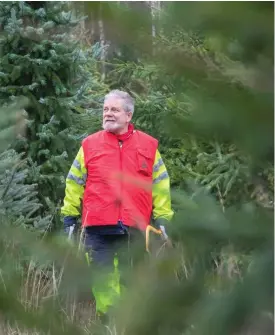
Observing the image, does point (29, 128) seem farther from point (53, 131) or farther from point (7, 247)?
point (7, 247)

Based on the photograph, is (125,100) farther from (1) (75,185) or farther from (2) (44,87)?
(2) (44,87)

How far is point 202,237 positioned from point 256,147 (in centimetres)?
20

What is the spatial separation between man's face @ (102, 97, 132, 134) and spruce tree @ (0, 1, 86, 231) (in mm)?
2651

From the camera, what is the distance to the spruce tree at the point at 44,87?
7.32 metres

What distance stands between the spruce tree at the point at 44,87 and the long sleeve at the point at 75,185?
98.3 inches

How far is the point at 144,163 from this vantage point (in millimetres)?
4398

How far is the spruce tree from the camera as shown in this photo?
24.0 ft

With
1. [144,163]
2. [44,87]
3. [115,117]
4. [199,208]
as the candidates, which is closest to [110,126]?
[115,117]

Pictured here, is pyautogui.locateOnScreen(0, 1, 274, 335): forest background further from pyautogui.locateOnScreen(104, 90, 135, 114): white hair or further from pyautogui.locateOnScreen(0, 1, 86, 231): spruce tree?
pyautogui.locateOnScreen(0, 1, 86, 231): spruce tree

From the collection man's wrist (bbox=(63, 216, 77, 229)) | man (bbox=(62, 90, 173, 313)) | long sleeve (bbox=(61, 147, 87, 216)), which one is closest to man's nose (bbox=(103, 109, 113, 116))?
man (bbox=(62, 90, 173, 313))

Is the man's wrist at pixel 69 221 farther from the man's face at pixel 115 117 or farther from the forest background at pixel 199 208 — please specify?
the forest background at pixel 199 208

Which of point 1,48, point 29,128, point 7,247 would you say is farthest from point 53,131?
point 7,247

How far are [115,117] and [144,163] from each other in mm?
408

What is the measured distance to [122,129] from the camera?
15.1ft
